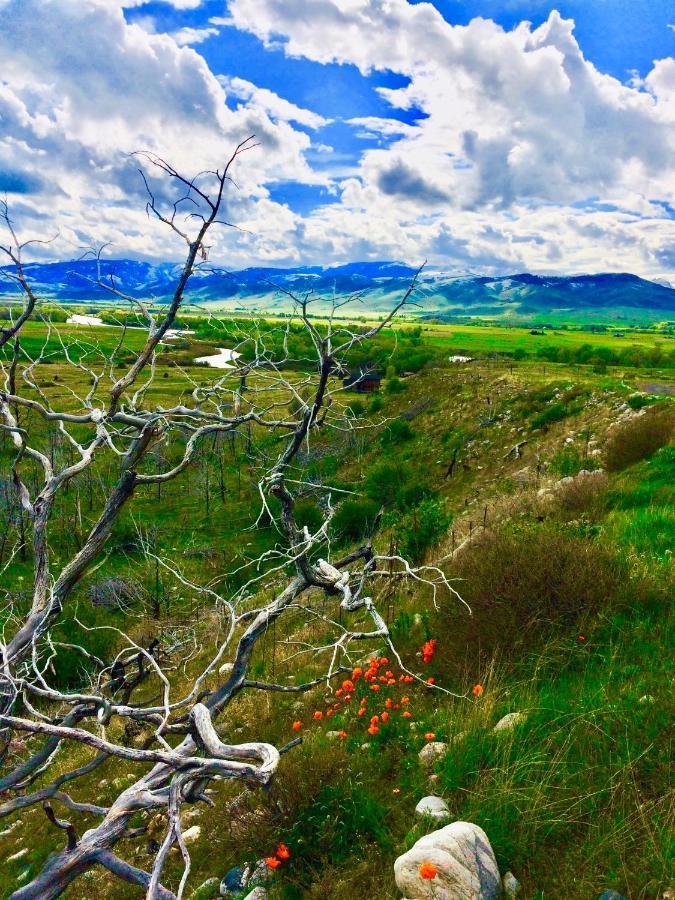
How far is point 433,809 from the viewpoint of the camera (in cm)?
353

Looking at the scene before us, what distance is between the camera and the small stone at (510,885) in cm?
294

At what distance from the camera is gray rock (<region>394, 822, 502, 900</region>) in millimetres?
2832

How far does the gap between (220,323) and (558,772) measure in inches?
233

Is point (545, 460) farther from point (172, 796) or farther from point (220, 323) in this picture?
point (172, 796)

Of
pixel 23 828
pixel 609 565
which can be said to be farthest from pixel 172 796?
pixel 23 828

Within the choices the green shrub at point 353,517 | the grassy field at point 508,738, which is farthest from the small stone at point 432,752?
the green shrub at point 353,517

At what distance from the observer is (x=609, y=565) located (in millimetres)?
5609

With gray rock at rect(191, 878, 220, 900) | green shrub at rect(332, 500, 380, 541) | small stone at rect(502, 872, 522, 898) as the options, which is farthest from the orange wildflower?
green shrub at rect(332, 500, 380, 541)

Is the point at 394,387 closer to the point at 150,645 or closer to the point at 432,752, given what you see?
the point at 150,645

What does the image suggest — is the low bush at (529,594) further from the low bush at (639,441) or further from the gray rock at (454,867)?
the low bush at (639,441)

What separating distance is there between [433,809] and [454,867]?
70 cm

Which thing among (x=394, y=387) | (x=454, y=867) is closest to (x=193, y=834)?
(x=454, y=867)

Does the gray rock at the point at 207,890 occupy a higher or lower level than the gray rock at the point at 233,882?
lower

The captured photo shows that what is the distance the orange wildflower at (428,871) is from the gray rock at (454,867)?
0.28 feet
